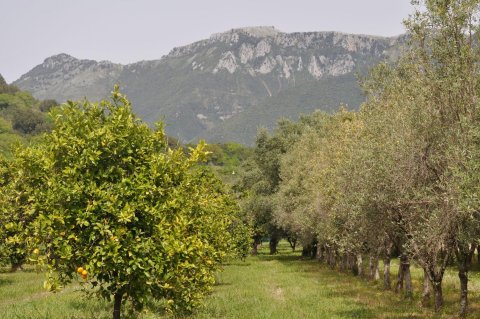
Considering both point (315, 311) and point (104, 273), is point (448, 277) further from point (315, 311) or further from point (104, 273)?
point (104, 273)

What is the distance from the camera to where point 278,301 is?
33500mm

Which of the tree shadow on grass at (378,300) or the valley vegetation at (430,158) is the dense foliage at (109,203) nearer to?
the valley vegetation at (430,158)

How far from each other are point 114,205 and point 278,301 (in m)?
21.2

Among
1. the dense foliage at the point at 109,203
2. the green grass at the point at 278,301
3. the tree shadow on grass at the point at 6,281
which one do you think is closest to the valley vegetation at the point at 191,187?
the dense foliage at the point at 109,203

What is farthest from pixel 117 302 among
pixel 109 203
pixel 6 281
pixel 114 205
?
pixel 6 281

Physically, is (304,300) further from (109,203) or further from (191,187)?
(109,203)

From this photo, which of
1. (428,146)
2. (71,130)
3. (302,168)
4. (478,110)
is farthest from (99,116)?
(302,168)

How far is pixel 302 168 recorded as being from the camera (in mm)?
65250

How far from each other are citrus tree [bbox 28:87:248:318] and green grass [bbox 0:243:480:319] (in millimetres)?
2888

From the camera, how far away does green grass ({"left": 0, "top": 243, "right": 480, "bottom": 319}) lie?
26000 millimetres

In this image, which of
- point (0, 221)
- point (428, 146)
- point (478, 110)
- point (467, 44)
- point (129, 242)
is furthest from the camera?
point (0, 221)

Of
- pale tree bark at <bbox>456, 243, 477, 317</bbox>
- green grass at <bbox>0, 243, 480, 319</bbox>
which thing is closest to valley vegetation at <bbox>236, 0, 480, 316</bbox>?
pale tree bark at <bbox>456, 243, 477, 317</bbox>

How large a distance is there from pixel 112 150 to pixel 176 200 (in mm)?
2568

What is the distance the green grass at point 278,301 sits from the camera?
26000 mm
